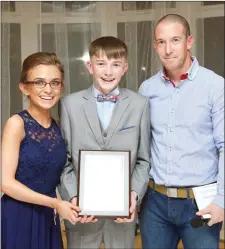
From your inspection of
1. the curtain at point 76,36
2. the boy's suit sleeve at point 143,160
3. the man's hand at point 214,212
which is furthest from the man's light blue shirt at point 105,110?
the curtain at point 76,36

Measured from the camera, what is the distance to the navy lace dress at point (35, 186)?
122cm

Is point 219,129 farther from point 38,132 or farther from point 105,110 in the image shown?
point 38,132

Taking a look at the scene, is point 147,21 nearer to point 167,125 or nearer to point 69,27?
point 69,27

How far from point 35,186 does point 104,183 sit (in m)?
0.25

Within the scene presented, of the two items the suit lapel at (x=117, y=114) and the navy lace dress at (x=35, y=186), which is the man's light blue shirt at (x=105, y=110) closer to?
the suit lapel at (x=117, y=114)

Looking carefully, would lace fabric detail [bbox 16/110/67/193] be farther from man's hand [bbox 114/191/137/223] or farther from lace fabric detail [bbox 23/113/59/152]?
man's hand [bbox 114/191/137/223]

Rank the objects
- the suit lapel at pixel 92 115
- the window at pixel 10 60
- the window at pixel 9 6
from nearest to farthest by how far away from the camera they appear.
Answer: the suit lapel at pixel 92 115 → the window at pixel 9 6 → the window at pixel 10 60

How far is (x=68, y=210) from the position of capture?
1.16m

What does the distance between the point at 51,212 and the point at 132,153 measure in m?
0.34

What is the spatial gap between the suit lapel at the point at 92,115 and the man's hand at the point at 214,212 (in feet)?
1.23

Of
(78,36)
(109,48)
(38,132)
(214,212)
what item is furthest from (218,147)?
(78,36)

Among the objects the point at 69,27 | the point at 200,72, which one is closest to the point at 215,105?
the point at 200,72

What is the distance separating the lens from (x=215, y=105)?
3.99ft

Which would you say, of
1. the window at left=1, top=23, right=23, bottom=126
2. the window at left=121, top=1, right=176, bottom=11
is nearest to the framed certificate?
the window at left=121, top=1, right=176, bottom=11
